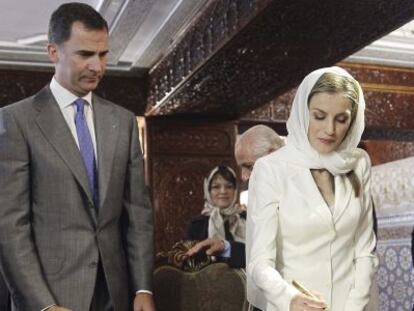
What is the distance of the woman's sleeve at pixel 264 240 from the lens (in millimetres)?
1369

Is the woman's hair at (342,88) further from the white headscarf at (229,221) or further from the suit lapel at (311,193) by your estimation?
the white headscarf at (229,221)

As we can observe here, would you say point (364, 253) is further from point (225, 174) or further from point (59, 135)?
point (225, 174)

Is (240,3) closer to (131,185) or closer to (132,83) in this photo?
(131,185)

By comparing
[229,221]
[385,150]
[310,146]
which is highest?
[310,146]

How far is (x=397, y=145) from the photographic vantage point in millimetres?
8883

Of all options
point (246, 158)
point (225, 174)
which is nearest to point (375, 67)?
point (225, 174)

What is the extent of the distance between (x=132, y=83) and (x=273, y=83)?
6.05 ft

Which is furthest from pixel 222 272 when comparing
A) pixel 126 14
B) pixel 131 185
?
pixel 126 14

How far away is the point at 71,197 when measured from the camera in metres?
1.67

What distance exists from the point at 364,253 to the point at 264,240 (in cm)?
24

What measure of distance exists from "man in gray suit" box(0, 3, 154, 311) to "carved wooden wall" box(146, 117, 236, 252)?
459cm

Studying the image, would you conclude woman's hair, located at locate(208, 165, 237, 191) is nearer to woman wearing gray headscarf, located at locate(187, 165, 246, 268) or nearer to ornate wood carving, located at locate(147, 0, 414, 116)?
woman wearing gray headscarf, located at locate(187, 165, 246, 268)

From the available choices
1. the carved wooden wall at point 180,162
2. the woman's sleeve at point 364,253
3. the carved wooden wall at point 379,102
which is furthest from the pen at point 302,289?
the carved wooden wall at point 379,102

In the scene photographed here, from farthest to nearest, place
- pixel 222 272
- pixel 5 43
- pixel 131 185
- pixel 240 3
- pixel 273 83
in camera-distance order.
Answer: pixel 5 43 < pixel 273 83 < pixel 240 3 < pixel 222 272 < pixel 131 185
